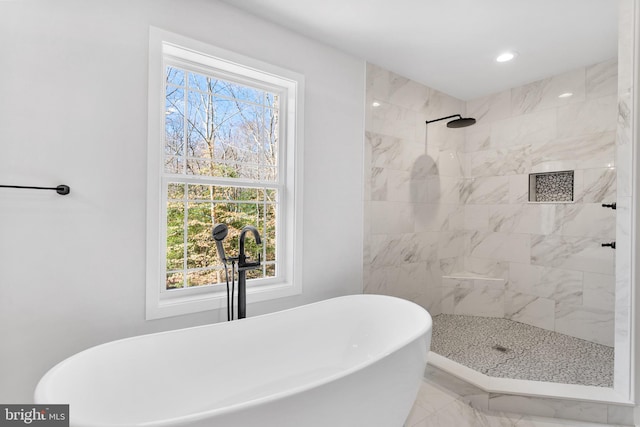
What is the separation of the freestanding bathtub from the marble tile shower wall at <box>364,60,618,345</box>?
0.84 m

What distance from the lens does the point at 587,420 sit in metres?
1.85

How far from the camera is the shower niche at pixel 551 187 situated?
3.04 meters

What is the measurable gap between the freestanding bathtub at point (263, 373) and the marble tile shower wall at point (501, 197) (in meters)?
0.84

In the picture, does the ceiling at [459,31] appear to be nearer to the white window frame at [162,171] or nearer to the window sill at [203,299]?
the white window frame at [162,171]

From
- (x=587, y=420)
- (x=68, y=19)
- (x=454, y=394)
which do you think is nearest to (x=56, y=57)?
(x=68, y=19)

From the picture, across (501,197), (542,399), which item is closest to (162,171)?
(542,399)

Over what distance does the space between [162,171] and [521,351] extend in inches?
122

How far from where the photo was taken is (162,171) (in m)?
1.87

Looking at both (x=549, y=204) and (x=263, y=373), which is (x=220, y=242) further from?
(x=549, y=204)

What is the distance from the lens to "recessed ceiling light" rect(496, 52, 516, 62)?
2660 mm

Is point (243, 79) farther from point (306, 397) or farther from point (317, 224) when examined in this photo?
point (306, 397)

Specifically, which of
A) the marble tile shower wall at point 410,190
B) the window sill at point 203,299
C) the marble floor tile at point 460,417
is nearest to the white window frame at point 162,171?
the window sill at point 203,299

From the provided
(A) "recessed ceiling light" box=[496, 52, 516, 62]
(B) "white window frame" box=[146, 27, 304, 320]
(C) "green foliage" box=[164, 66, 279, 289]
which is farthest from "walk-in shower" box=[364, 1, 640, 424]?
(C) "green foliage" box=[164, 66, 279, 289]

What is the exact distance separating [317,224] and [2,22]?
202 cm
